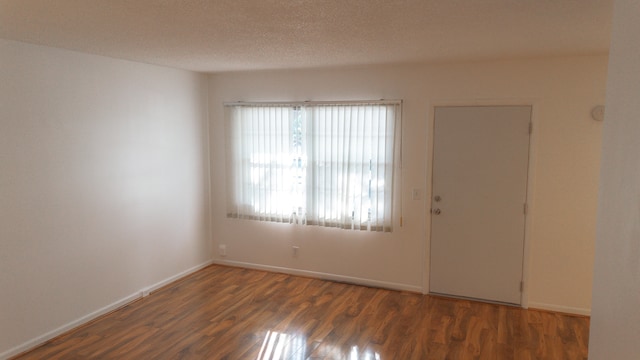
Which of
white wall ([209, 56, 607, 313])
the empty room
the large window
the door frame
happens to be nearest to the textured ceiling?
the empty room

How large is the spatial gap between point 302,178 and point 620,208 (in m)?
3.62

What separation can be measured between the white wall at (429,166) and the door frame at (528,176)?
2cm

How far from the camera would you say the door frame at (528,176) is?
412 cm

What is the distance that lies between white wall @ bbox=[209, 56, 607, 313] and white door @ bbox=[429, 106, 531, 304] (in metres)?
0.11

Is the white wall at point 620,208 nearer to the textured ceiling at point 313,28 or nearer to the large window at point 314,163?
the textured ceiling at point 313,28

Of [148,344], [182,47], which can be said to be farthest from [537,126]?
[148,344]

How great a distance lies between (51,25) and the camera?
2.79m

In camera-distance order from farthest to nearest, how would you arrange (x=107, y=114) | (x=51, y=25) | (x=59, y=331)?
(x=107, y=114)
(x=59, y=331)
(x=51, y=25)

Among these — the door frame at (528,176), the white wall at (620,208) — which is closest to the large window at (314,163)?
the door frame at (528,176)

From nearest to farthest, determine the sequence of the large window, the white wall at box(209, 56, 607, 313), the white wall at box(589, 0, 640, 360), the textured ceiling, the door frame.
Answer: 1. the white wall at box(589, 0, 640, 360)
2. the textured ceiling
3. the white wall at box(209, 56, 607, 313)
4. the door frame
5. the large window

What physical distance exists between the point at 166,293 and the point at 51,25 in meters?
2.88

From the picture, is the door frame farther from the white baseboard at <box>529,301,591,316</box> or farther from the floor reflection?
the floor reflection

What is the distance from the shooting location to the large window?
4.68m

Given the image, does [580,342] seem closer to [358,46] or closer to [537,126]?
[537,126]
